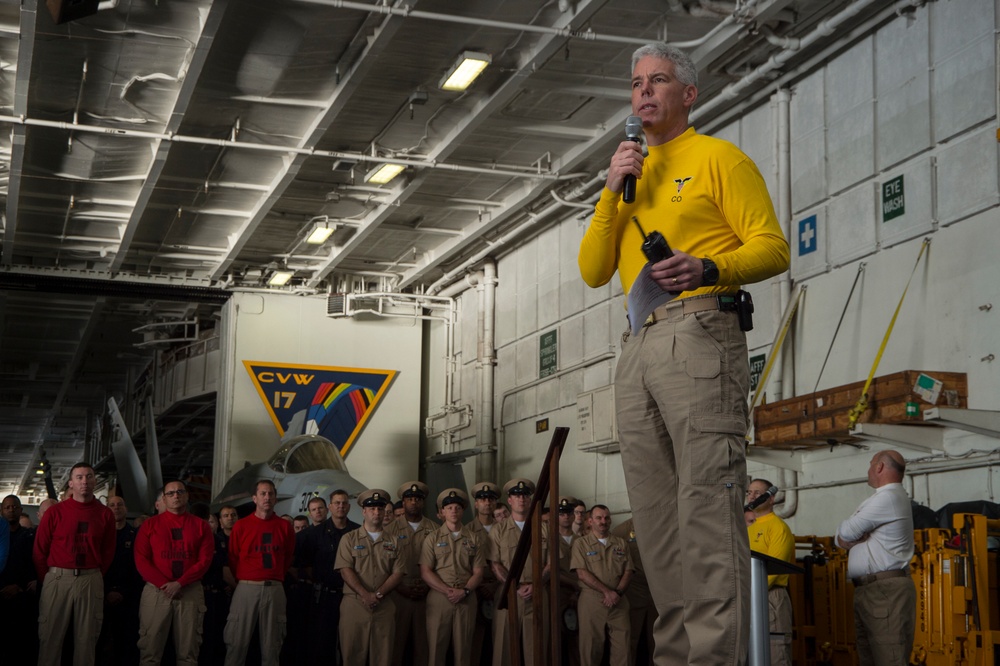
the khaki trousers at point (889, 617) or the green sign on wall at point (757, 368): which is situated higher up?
the green sign on wall at point (757, 368)

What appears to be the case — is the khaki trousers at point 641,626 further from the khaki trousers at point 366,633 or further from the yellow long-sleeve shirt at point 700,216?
the yellow long-sleeve shirt at point 700,216

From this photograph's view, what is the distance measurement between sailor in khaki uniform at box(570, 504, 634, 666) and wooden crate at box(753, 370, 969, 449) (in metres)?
1.94

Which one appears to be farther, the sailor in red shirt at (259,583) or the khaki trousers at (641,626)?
the khaki trousers at (641,626)

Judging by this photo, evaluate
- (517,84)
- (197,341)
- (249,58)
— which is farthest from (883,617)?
(197,341)

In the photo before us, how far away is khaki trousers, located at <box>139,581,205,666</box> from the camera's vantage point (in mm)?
10117

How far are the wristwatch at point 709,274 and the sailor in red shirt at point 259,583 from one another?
9.09 meters

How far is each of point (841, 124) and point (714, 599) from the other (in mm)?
10388

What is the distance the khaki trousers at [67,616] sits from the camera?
973 cm

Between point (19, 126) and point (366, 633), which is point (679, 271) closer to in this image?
point (366, 633)

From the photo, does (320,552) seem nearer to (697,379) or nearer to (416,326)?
(697,379)

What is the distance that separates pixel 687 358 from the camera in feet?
8.93

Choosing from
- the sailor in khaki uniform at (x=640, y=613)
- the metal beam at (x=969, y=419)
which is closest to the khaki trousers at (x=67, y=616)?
the sailor in khaki uniform at (x=640, y=613)

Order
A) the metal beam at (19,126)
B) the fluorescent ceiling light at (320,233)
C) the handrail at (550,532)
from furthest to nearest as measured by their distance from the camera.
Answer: the fluorescent ceiling light at (320,233) < the metal beam at (19,126) < the handrail at (550,532)

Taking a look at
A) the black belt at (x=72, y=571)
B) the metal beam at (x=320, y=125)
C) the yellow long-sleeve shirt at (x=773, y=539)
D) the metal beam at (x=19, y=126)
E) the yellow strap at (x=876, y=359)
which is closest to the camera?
the yellow long-sleeve shirt at (x=773, y=539)
